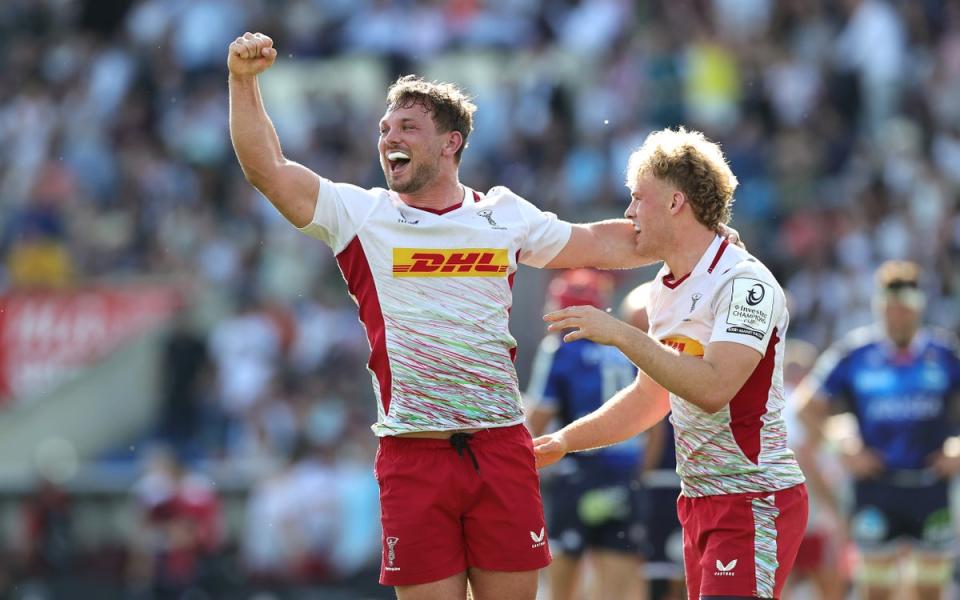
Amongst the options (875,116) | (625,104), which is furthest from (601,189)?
(875,116)

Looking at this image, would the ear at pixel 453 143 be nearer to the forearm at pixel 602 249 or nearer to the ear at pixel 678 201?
the forearm at pixel 602 249

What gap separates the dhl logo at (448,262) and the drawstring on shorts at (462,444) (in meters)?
0.64

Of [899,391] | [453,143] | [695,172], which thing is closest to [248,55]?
[453,143]

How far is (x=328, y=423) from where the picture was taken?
57.2 ft

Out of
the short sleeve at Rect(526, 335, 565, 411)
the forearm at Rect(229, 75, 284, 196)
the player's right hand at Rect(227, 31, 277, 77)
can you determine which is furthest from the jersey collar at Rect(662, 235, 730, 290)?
the short sleeve at Rect(526, 335, 565, 411)

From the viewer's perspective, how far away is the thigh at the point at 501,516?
6.25 metres

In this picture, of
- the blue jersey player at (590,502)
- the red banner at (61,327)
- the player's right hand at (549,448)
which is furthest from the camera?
the red banner at (61,327)

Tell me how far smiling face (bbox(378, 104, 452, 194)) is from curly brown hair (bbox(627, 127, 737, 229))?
0.84 metres

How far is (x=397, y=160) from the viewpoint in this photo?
6352 millimetres

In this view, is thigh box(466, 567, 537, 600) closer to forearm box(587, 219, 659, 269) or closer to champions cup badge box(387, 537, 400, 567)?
champions cup badge box(387, 537, 400, 567)

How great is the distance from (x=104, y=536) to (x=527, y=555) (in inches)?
490

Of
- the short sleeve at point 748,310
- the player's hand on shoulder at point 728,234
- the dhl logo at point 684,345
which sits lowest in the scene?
the dhl logo at point 684,345

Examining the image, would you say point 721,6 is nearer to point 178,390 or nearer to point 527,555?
point 178,390

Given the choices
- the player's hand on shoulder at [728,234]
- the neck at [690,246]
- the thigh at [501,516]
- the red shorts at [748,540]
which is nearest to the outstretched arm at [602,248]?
the player's hand on shoulder at [728,234]
